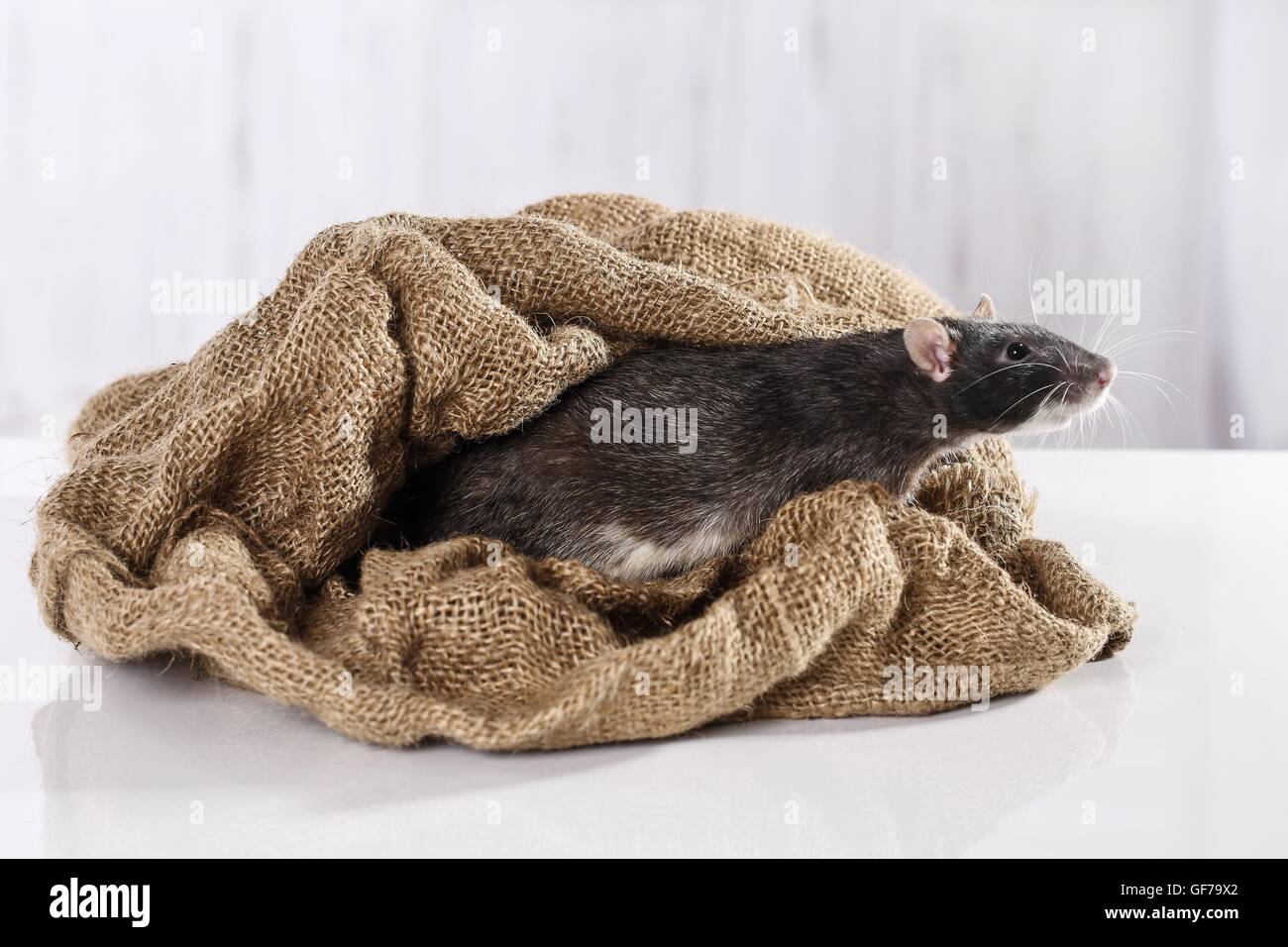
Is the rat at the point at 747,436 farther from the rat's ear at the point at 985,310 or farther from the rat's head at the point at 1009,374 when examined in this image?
the rat's ear at the point at 985,310

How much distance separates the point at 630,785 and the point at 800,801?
0.18 m

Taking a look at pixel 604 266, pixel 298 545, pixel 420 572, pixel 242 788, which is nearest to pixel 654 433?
pixel 604 266

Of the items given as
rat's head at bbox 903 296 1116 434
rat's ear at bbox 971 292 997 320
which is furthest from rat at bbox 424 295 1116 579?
rat's ear at bbox 971 292 997 320

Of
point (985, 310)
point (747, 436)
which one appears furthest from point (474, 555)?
point (985, 310)

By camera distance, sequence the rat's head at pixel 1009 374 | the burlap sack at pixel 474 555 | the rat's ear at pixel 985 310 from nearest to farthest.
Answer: the burlap sack at pixel 474 555
the rat's head at pixel 1009 374
the rat's ear at pixel 985 310

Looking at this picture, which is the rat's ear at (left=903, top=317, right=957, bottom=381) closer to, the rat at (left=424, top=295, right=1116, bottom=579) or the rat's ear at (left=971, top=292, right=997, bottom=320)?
the rat at (left=424, top=295, right=1116, bottom=579)

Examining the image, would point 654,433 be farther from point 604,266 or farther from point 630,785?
point 630,785

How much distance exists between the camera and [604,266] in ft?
6.32

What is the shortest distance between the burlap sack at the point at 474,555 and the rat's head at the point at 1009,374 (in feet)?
0.54

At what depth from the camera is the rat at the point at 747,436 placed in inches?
71.2

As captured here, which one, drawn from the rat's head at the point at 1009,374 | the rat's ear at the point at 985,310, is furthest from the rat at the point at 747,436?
the rat's ear at the point at 985,310

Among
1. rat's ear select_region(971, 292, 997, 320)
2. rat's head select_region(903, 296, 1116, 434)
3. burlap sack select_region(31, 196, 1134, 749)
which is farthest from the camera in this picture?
rat's ear select_region(971, 292, 997, 320)

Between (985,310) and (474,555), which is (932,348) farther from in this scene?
(474,555)

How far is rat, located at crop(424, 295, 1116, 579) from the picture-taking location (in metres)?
1.81
